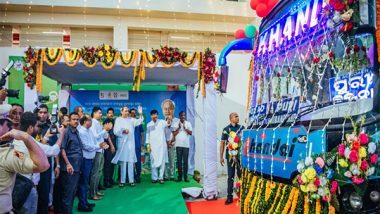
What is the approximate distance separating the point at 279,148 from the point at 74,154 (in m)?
3.27

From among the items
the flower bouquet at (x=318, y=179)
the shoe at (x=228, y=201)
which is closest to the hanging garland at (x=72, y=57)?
the shoe at (x=228, y=201)

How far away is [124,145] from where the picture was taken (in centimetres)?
802

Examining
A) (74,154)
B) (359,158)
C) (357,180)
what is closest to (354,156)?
(359,158)

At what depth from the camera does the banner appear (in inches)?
367

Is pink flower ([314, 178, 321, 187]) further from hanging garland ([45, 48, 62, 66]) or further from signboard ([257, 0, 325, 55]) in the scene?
hanging garland ([45, 48, 62, 66])

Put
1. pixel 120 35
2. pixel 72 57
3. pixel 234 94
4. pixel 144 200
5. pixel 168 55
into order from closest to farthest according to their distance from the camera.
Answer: pixel 144 200
pixel 72 57
pixel 168 55
pixel 234 94
pixel 120 35

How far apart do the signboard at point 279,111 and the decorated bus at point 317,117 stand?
0.04ft

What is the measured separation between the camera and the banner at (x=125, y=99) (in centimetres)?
933

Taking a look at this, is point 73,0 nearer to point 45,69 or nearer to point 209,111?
point 45,69

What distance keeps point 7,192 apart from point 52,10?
10622 millimetres

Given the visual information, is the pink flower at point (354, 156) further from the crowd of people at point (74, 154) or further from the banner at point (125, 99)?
the banner at point (125, 99)

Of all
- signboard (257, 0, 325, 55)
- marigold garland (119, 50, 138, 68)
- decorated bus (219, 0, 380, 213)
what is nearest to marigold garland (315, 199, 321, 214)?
decorated bus (219, 0, 380, 213)

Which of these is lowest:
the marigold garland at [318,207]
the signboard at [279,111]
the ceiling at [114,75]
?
the marigold garland at [318,207]

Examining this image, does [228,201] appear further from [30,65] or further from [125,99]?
[30,65]
